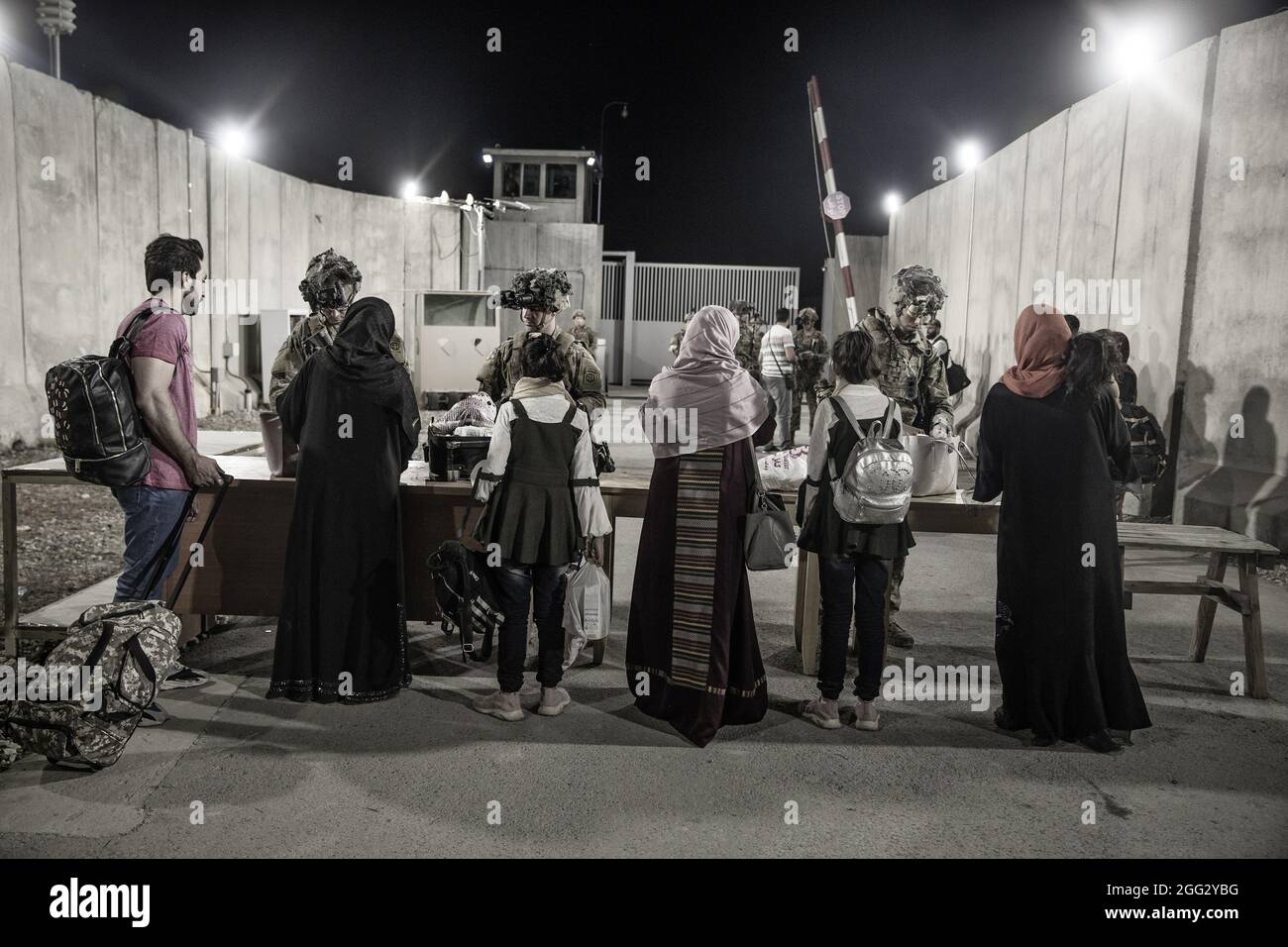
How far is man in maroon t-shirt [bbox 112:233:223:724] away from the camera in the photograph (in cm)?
376

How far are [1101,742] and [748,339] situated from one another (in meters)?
8.98

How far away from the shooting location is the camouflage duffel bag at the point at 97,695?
326cm

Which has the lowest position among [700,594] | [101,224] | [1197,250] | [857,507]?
[700,594]

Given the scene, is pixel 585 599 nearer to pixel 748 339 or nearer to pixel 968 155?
pixel 748 339

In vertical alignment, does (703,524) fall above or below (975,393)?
below

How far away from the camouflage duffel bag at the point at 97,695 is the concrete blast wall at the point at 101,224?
756 centimetres

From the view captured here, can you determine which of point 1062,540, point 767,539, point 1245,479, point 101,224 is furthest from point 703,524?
point 101,224

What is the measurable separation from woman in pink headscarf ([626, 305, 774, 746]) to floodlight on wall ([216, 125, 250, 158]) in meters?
12.9

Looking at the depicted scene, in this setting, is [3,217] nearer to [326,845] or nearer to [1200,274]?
[326,845]

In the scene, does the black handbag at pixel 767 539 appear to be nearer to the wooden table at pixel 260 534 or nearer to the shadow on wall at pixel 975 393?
the wooden table at pixel 260 534

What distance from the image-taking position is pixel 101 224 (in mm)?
11258

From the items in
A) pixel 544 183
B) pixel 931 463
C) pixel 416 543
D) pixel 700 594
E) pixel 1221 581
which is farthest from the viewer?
pixel 544 183

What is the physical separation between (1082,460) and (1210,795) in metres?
1.24

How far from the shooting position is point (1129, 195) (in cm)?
859
